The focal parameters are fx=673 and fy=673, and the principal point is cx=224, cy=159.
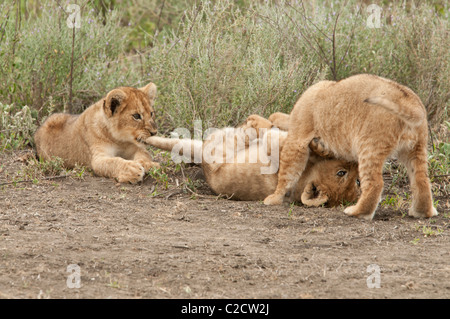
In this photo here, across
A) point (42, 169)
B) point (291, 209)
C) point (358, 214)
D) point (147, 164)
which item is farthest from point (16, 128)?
point (358, 214)

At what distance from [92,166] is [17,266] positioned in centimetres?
260

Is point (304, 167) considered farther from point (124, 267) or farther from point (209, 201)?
point (124, 267)

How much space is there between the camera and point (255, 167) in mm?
5613

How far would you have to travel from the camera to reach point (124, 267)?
370cm

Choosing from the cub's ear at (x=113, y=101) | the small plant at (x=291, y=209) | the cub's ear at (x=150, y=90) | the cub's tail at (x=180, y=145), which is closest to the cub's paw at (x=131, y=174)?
the cub's tail at (x=180, y=145)

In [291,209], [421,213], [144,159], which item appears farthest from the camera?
[144,159]

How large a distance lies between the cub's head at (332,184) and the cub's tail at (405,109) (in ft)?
2.43

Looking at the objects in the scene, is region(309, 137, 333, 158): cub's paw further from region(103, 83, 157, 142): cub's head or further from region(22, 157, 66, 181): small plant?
region(22, 157, 66, 181): small plant

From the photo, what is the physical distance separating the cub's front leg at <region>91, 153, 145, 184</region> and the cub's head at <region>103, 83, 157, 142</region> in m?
0.28

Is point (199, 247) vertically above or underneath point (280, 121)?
underneath

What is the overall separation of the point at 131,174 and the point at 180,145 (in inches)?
22.1

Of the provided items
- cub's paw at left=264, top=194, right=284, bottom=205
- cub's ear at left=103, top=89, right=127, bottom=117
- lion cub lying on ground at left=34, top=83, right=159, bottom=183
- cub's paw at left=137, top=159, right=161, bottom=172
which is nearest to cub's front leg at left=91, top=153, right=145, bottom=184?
lion cub lying on ground at left=34, top=83, right=159, bottom=183

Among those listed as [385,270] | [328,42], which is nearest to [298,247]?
[385,270]

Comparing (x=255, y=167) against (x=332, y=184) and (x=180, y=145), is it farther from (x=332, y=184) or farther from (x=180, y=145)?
(x=180, y=145)
